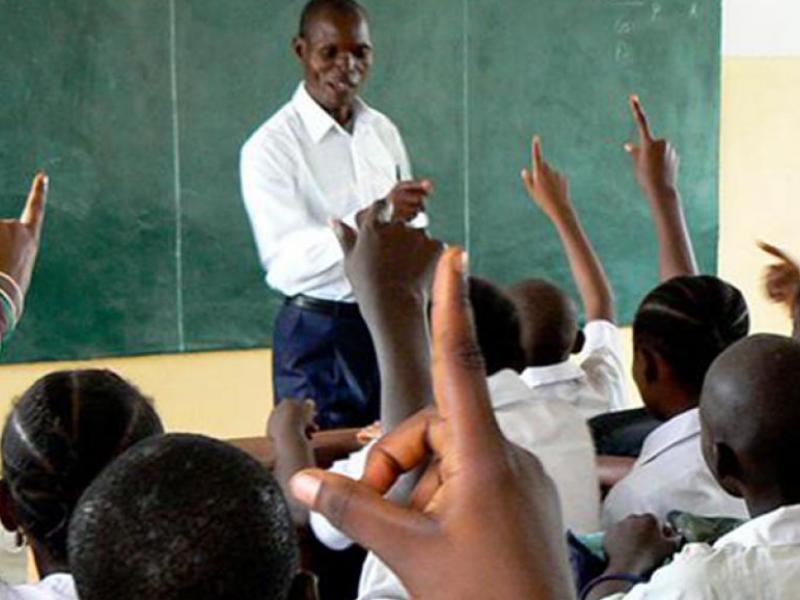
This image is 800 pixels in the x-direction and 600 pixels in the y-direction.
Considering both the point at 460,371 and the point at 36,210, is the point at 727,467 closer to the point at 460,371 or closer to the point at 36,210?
the point at 460,371

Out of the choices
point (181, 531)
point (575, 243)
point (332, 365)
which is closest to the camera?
point (181, 531)

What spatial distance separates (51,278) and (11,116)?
562 millimetres

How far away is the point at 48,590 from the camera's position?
1426 millimetres

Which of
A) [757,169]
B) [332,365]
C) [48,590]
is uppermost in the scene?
[757,169]

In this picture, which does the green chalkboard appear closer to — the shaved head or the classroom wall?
the classroom wall

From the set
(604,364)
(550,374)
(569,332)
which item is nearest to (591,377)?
(604,364)

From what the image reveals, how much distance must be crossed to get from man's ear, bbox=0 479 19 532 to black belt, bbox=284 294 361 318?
214 cm

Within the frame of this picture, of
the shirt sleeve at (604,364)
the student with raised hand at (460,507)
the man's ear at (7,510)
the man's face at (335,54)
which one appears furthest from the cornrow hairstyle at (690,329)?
the man's face at (335,54)

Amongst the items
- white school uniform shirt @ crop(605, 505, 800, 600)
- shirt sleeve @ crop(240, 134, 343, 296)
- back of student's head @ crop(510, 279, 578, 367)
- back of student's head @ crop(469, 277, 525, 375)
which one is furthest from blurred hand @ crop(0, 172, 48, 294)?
shirt sleeve @ crop(240, 134, 343, 296)

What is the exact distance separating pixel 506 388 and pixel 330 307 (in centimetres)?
173

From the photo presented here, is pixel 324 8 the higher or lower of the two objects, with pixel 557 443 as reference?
higher

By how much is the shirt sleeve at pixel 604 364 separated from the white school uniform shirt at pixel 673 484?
2.05 ft

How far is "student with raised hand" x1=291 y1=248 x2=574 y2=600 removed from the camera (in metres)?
0.84

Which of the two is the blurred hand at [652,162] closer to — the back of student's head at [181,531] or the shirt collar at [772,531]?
the shirt collar at [772,531]
